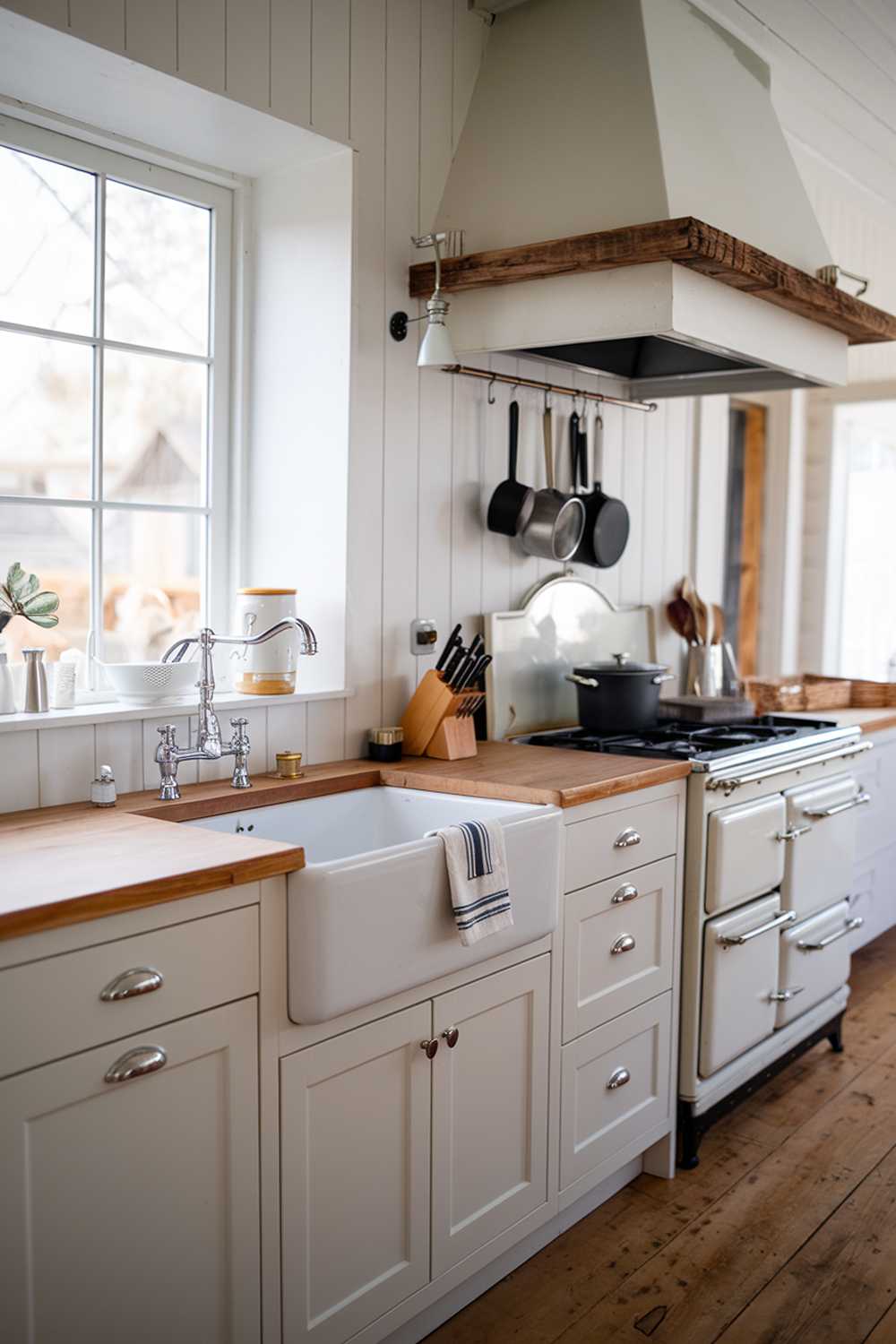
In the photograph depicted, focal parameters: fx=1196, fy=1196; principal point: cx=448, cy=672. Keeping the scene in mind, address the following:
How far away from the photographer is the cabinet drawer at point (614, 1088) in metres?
2.46

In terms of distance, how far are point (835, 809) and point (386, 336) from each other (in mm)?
1806

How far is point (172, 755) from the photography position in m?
2.26

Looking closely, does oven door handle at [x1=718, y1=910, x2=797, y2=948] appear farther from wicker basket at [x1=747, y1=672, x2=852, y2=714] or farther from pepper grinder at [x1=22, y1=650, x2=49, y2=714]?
pepper grinder at [x1=22, y1=650, x2=49, y2=714]

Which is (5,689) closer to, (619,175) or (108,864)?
(108,864)

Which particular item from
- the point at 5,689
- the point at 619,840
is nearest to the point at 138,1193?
the point at 5,689

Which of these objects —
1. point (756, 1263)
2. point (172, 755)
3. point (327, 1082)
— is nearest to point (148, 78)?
point (172, 755)

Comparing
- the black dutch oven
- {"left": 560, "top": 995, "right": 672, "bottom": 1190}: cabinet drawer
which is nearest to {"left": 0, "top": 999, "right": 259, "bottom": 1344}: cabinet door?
{"left": 560, "top": 995, "right": 672, "bottom": 1190}: cabinet drawer

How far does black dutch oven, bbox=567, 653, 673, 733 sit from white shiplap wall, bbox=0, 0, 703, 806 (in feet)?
1.04

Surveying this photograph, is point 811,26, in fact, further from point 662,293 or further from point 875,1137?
point 875,1137

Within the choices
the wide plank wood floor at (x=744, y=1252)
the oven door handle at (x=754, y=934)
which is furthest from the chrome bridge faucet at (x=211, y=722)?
the oven door handle at (x=754, y=934)

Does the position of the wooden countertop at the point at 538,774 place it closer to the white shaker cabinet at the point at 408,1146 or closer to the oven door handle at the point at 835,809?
the white shaker cabinet at the point at 408,1146

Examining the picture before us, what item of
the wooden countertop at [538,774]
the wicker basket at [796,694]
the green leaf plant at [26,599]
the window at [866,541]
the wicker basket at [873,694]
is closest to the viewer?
the green leaf plant at [26,599]

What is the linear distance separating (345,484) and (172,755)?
0.79 metres

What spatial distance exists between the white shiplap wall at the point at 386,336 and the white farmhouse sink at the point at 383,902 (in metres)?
0.27
